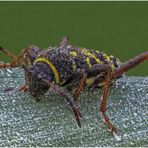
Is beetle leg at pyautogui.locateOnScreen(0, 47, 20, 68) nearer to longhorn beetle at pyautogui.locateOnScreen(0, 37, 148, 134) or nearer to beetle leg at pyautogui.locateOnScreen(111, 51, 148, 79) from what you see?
longhorn beetle at pyautogui.locateOnScreen(0, 37, 148, 134)

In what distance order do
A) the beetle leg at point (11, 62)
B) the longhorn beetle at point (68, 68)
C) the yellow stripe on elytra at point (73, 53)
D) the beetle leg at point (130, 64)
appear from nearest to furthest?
the longhorn beetle at point (68, 68)
the beetle leg at point (130, 64)
the yellow stripe on elytra at point (73, 53)
the beetle leg at point (11, 62)

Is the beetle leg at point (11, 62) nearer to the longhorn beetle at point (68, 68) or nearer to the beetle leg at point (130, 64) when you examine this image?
the longhorn beetle at point (68, 68)

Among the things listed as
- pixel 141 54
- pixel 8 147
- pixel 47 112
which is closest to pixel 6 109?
pixel 47 112

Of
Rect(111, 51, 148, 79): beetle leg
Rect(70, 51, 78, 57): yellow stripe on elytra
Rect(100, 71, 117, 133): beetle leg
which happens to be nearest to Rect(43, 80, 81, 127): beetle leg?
Rect(100, 71, 117, 133): beetle leg

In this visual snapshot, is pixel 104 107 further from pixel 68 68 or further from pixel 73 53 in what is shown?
pixel 73 53

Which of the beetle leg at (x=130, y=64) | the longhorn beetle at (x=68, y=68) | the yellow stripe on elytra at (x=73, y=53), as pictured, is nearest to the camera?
the longhorn beetle at (x=68, y=68)

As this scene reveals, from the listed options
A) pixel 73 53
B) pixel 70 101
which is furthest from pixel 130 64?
pixel 70 101

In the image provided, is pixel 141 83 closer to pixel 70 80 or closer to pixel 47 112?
pixel 70 80

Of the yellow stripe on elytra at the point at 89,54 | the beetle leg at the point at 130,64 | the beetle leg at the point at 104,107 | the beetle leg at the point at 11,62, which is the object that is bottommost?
the beetle leg at the point at 104,107

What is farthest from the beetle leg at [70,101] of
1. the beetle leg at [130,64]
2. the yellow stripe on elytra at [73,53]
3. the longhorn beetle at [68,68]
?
the beetle leg at [130,64]
